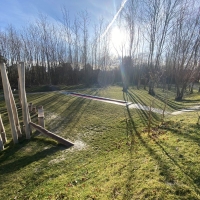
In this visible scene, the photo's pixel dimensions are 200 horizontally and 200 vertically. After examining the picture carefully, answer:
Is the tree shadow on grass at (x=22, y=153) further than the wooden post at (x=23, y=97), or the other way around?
the wooden post at (x=23, y=97)

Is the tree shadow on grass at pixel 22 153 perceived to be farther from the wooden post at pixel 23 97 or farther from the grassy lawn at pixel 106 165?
the wooden post at pixel 23 97

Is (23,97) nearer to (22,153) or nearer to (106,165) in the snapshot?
(22,153)

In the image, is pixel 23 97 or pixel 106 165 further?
pixel 23 97

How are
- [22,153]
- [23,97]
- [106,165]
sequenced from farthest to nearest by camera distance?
1. [23,97]
2. [22,153]
3. [106,165]

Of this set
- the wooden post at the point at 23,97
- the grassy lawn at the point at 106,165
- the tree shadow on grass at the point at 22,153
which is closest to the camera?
the grassy lawn at the point at 106,165

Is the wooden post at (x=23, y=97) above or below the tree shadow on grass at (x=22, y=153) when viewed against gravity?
above

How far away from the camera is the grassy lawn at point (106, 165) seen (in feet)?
7.90

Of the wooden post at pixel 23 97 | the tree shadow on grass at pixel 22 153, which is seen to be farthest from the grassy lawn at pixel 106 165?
the wooden post at pixel 23 97

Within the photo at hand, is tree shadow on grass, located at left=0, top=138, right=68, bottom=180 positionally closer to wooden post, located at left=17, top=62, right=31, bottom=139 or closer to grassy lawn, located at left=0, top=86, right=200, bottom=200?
grassy lawn, located at left=0, top=86, right=200, bottom=200

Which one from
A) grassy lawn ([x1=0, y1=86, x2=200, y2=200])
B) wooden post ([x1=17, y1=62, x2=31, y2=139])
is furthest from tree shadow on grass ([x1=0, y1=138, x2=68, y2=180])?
wooden post ([x1=17, y1=62, x2=31, y2=139])

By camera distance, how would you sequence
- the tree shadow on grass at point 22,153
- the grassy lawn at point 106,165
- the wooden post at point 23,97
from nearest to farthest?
the grassy lawn at point 106,165
the tree shadow on grass at point 22,153
the wooden post at point 23,97

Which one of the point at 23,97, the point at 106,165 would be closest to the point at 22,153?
the point at 23,97

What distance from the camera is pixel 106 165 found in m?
3.43

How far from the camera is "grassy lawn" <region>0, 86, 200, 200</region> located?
2408mm
